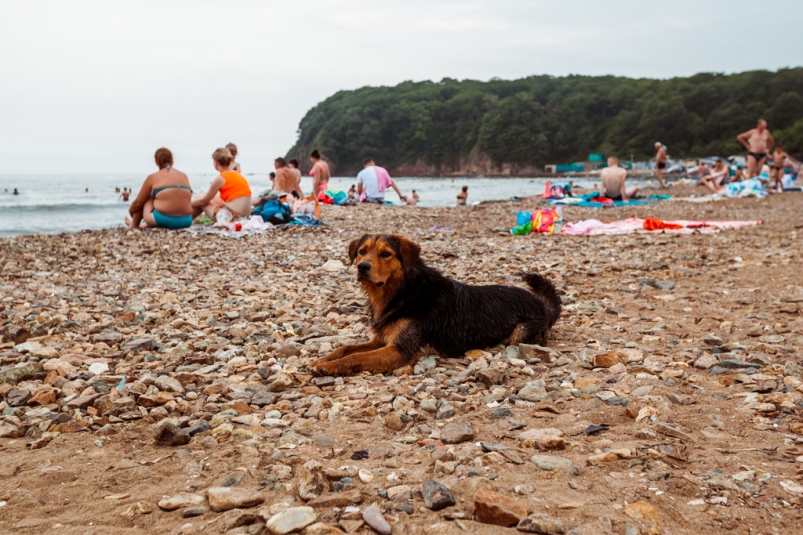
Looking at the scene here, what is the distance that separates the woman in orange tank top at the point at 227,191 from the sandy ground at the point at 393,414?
248 inches

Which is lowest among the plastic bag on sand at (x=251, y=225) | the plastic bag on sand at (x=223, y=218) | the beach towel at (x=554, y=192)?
the plastic bag on sand at (x=251, y=225)

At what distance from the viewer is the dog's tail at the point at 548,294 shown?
5.33m

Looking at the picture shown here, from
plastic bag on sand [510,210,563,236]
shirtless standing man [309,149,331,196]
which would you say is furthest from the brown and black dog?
shirtless standing man [309,149,331,196]

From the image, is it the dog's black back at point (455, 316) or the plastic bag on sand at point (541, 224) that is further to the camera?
the plastic bag on sand at point (541, 224)

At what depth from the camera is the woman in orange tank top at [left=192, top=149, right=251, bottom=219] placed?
13.8 m

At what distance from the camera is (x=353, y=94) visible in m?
132

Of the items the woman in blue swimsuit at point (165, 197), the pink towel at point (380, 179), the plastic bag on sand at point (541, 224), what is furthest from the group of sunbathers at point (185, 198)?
the pink towel at point (380, 179)

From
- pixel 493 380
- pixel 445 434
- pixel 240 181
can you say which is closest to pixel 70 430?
pixel 445 434

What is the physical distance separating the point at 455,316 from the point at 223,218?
9638 millimetres

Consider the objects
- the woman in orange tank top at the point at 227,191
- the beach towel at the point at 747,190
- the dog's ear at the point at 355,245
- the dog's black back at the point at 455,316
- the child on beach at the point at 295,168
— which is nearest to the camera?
the dog's black back at the point at 455,316

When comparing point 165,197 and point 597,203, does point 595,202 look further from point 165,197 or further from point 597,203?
point 165,197

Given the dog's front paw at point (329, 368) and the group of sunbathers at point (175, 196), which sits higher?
the group of sunbathers at point (175, 196)

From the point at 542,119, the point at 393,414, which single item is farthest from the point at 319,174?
the point at 542,119

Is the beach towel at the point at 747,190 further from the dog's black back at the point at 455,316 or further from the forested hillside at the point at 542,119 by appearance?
the forested hillside at the point at 542,119
